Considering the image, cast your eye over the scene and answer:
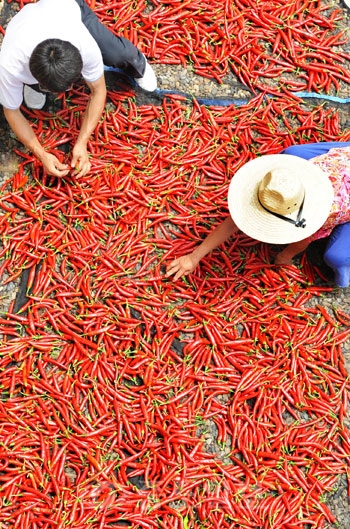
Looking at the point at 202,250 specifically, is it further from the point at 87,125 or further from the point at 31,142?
the point at 31,142

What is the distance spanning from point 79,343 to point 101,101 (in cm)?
160

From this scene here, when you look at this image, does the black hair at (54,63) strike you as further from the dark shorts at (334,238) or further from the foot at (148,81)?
the dark shorts at (334,238)

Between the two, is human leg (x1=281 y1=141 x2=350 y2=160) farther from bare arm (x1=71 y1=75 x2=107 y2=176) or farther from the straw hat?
bare arm (x1=71 y1=75 x2=107 y2=176)

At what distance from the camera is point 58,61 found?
348cm

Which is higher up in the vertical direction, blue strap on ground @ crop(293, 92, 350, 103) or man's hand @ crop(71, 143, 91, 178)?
man's hand @ crop(71, 143, 91, 178)

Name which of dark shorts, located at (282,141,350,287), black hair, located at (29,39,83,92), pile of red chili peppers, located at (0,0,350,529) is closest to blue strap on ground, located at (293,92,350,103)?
pile of red chili peppers, located at (0,0,350,529)

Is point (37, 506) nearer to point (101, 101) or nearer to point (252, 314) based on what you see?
point (252, 314)

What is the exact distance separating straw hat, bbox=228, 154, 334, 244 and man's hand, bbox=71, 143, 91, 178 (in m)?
1.21

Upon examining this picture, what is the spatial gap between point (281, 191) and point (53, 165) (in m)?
1.68

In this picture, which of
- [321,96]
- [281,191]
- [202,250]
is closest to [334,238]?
[202,250]

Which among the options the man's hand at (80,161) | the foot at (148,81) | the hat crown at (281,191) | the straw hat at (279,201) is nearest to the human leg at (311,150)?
the straw hat at (279,201)

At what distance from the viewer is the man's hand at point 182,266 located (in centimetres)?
425

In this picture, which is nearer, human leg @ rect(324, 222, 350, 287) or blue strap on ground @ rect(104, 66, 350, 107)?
human leg @ rect(324, 222, 350, 287)

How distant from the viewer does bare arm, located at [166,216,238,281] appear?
12.7 ft
